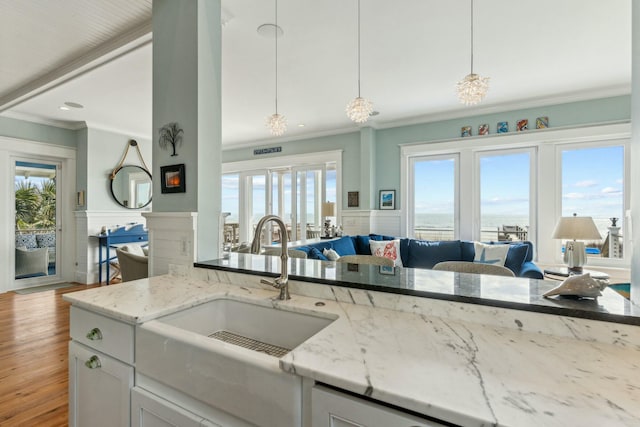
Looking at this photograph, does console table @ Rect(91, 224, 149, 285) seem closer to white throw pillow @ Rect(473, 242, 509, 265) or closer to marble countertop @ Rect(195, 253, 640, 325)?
marble countertop @ Rect(195, 253, 640, 325)

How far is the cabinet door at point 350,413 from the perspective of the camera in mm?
661

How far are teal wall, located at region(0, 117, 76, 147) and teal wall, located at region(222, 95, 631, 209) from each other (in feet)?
11.3

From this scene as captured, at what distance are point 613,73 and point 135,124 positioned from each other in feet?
21.2

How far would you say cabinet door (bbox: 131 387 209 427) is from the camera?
0.97 m

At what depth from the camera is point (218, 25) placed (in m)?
1.98

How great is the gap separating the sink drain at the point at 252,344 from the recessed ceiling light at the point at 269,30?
2.32 m

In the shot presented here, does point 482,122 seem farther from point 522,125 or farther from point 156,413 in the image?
point 156,413

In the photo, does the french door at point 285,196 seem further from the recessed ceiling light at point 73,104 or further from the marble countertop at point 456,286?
the marble countertop at point 456,286

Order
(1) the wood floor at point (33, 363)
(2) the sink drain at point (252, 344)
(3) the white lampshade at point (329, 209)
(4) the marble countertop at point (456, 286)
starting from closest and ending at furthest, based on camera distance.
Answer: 1. (4) the marble countertop at point (456, 286)
2. (2) the sink drain at point (252, 344)
3. (1) the wood floor at point (33, 363)
4. (3) the white lampshade at point (329, 209)

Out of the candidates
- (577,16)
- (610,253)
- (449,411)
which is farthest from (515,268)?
(449,411)

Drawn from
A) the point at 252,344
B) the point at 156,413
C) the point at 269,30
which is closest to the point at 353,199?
the point at 269,30

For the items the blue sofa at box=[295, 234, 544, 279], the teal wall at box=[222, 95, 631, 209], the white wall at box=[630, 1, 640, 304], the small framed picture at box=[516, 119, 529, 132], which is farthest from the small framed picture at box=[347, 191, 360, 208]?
the white wall at box=[630, 1, 640, 304]

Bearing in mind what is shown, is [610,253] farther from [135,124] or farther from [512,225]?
[135,124]

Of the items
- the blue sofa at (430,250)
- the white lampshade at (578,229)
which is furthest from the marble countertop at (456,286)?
the white lampshade at (578,229)
